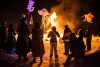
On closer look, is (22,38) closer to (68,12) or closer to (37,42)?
(37,42)

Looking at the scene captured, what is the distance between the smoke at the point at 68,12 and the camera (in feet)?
130

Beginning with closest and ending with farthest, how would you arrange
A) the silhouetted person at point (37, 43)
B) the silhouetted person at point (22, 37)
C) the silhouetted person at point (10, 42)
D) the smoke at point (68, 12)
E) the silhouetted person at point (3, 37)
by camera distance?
the silhouetted person at point (37, 43) < the silhouetted person at point (22, 37) < the silhouetted person at point (10, 42) < the silhouetted person at point (3, 37) < the smoke at point (68, 12)

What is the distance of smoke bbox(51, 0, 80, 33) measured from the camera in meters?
39.7

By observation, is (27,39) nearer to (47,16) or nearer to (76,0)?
(47,16)

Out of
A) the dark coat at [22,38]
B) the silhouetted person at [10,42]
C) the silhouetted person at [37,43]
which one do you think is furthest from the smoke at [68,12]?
the silhouetted person at [37,43]

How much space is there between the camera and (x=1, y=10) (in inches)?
1825

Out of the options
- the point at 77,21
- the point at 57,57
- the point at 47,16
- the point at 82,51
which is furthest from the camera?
the point at 77,21

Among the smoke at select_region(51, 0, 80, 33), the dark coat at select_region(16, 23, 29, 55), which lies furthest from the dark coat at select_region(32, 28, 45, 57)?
the smoke at select_region(51, 0, 80, 33)

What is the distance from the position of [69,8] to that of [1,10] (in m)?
11.5

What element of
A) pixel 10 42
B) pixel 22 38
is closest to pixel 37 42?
pixel 22 38

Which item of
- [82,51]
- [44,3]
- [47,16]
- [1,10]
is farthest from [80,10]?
[82,51]

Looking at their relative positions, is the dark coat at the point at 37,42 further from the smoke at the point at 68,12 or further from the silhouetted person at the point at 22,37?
the smoke at the point at 68,12

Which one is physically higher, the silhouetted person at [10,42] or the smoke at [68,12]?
the smoke at [68,12]

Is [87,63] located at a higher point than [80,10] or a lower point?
lower
